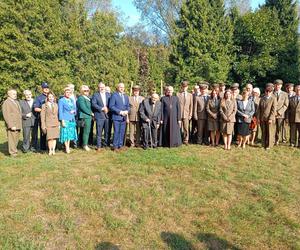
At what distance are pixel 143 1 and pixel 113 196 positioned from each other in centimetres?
3278

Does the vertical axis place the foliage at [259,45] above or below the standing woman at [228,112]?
above

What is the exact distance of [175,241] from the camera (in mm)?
5215

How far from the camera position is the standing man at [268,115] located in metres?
9.95

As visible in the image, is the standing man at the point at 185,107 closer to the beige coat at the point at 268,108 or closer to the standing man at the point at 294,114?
the beige coat at the point at 268,108

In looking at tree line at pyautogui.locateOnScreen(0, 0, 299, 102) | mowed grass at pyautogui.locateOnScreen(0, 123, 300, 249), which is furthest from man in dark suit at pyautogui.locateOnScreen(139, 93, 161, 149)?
tree line at pyautogui.locateOnScreen(0, 0, 299, 102)

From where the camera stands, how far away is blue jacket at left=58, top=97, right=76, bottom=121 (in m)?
9.05

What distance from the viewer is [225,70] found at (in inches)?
963

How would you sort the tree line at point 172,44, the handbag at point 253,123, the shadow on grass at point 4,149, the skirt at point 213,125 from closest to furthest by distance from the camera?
the shadow on grass at point 4,149 < the skirt at point 213,125 < the handbag at point 253,123 < the tree line at point 172,44

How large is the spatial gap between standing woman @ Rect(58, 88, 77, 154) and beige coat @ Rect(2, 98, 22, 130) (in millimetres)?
1118

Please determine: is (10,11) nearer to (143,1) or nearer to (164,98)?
(164,98)

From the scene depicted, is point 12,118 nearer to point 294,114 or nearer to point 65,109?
point 65,109

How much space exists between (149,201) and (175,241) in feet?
4.29

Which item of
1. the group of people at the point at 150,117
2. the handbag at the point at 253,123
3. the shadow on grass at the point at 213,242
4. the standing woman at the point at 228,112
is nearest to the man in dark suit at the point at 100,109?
the group of people at the point at 150,117

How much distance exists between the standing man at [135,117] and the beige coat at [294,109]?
461cm
